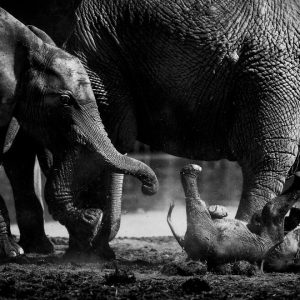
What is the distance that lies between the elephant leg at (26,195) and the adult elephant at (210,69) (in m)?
1.08

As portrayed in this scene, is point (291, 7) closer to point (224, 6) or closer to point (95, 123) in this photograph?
point (224, 6)

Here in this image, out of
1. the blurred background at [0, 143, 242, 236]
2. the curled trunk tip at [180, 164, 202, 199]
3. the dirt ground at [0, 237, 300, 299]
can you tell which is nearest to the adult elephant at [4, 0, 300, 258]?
the curled trunk tip at [180, 164, 202, 199]

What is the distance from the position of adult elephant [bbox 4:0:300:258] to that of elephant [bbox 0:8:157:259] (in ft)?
2.67

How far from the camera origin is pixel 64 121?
7711mm

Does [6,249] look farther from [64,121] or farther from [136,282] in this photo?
[136,282]

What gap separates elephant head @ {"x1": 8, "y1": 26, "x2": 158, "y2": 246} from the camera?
765 cm

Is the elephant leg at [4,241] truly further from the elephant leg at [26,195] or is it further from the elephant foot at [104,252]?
the elephant leg at [26,195]

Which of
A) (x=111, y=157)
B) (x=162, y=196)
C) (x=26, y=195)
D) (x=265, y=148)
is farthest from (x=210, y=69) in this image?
(x=162, y=196)

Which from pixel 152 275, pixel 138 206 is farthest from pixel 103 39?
pixel 138 206

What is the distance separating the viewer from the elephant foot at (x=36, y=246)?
9305mm

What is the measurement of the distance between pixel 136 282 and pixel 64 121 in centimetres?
147

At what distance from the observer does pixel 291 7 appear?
8633mm

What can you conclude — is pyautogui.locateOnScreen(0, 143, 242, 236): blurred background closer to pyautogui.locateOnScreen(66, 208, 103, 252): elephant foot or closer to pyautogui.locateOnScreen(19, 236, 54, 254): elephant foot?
pyautogui.locateOnScreen(19, 236, 54, 254): elephant foot

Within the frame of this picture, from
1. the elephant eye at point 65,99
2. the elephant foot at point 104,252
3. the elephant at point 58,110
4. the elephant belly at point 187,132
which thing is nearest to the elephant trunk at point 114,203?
the elephant foot at point 104,252
